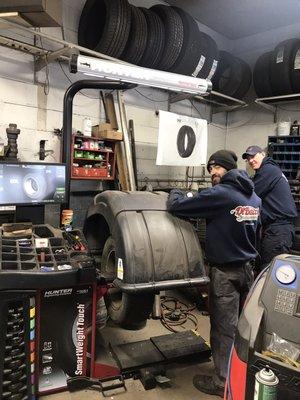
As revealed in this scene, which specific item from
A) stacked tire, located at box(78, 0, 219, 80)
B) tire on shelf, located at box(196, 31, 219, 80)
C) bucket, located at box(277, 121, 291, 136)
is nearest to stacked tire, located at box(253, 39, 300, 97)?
bucket, located at box(277, 121, 291, 136)

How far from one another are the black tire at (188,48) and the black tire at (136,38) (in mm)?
543

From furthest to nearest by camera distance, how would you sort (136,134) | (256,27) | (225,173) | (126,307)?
(256,27) < (136,134) < (225,173) < (126,307)

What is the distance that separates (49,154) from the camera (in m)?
3.47

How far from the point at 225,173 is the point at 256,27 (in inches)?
162

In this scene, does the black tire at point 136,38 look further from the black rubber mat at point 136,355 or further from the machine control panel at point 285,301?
the machine control panel at point 285,301

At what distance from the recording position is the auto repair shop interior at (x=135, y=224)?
5.66ft

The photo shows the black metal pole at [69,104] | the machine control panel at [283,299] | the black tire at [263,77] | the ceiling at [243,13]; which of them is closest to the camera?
the machine control panel at [283,299]

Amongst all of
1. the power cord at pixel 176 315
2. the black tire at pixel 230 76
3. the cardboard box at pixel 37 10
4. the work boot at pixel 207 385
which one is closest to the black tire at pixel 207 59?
the black tire at pixel 230 76

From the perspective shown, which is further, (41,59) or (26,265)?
(41,59)

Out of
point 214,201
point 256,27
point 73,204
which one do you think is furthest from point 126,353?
point 256,27

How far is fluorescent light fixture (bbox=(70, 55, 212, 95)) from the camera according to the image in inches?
91.3

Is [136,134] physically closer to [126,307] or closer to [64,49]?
[64,49]

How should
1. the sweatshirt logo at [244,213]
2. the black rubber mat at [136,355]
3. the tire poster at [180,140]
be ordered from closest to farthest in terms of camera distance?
1. the sweatshirt logo at [244,213]
2. the black rubber mat at [136,355]
3. the tire poster at [180,140]

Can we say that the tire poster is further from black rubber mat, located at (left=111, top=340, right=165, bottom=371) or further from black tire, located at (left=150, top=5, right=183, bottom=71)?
black rubber mat, located at (left=111, top=340, right=165, bottom=371)
